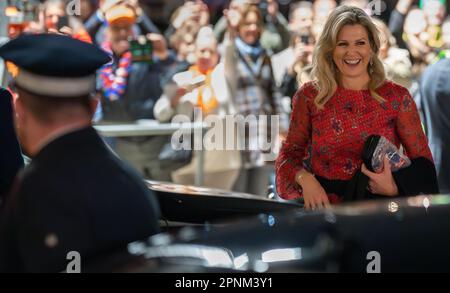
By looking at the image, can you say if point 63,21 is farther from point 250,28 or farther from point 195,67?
point 250,28

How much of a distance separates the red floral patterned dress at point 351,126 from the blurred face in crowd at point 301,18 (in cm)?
464

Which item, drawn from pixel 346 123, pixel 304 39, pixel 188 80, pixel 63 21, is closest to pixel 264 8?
pixel 304 39

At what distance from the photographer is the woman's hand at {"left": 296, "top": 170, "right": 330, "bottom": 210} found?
405cm

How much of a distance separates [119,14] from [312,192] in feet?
15.0

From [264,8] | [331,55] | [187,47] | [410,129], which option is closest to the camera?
[410,129]

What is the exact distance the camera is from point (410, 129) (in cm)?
415

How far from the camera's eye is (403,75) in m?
8.61

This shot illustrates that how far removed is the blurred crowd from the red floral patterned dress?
3881mm

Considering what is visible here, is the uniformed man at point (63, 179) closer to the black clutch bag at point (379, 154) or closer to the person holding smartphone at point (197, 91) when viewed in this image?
the black clutch bag at point (379, 154)

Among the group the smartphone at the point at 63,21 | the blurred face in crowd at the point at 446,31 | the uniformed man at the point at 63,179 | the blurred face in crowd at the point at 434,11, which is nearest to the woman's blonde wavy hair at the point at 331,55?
the uniformed man at the point at 63,179

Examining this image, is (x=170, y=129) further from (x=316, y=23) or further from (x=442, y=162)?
(x=442, y=162)

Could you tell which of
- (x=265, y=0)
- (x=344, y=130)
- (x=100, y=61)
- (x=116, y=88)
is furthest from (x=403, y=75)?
(x=100, y=61)

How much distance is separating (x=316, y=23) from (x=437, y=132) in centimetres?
300

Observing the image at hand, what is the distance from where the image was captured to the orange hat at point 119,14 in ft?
27.3
